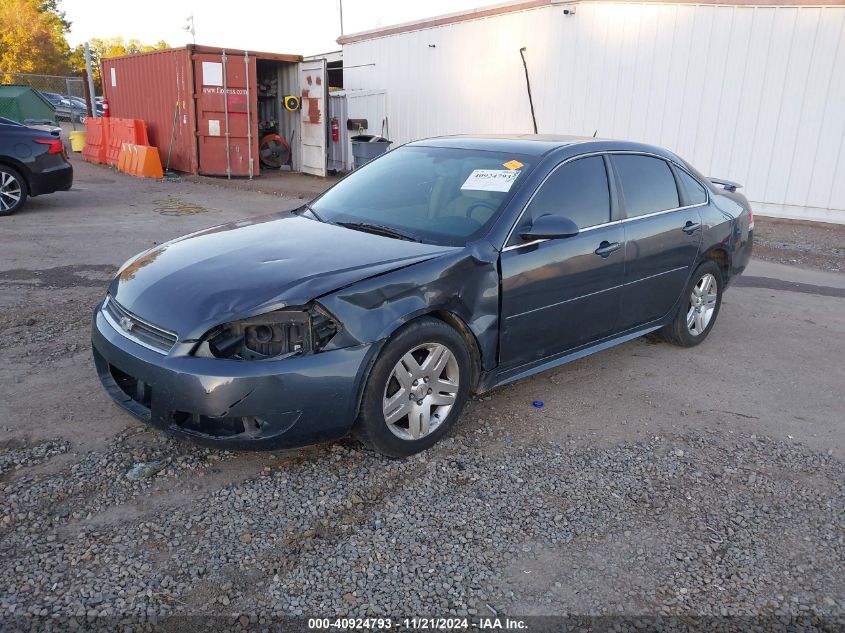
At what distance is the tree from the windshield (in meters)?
→ 52.7

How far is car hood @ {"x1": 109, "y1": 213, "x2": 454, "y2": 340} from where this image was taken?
3.15 metres

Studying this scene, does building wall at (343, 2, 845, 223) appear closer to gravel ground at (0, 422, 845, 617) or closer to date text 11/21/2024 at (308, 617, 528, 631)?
gravel ground at (0, 422, 845, 617)

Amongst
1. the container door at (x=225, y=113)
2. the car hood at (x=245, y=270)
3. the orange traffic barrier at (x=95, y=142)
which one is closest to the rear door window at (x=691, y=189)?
the car hood at (x=245, y=270)

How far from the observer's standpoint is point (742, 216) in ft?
19.2

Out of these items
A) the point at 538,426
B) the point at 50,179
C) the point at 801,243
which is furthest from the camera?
the point at 801,243

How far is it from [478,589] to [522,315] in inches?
66.2

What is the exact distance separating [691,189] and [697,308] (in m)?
0.94

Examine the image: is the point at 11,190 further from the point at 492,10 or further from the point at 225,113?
the point at 492,10

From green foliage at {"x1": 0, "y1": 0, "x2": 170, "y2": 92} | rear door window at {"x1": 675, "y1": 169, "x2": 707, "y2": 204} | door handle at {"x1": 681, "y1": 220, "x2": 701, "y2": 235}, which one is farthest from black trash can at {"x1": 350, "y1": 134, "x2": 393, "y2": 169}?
green foliage at {"x1": 0, "y1": 0, "x2": 170, "y2": 92}

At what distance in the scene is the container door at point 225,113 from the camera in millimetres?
15805

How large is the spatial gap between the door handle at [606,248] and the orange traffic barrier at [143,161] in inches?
545

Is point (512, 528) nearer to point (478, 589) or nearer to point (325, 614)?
point (478, 589)

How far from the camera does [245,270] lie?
3.42m

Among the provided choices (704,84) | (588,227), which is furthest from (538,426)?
(704,84)
